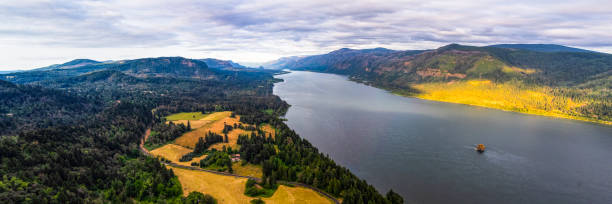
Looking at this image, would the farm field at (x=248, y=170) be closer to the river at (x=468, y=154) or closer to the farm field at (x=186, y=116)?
the river at (x=468, y=154)

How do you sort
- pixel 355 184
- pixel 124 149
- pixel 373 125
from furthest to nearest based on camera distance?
pixel 373 125 < pixel 124 149 < pixel 355 184

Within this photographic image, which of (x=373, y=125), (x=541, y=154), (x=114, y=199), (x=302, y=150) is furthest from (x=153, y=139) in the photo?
(x=541, y=154)

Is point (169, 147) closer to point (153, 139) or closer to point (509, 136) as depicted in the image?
point (153, 139)

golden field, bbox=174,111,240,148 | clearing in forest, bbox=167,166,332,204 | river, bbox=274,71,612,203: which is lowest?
river, bbox=274,71,612,203

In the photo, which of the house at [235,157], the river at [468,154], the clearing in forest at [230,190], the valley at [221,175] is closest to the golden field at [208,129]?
the valley at [221,175]

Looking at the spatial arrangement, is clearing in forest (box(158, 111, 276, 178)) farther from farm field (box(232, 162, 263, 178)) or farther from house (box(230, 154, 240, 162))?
house (box(230, 154, 240, 162))

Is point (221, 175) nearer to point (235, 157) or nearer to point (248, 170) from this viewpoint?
point (248, 170)

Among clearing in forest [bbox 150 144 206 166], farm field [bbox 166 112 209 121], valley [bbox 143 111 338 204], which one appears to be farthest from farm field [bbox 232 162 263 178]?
farm field [bbox 166 112 209 121]
